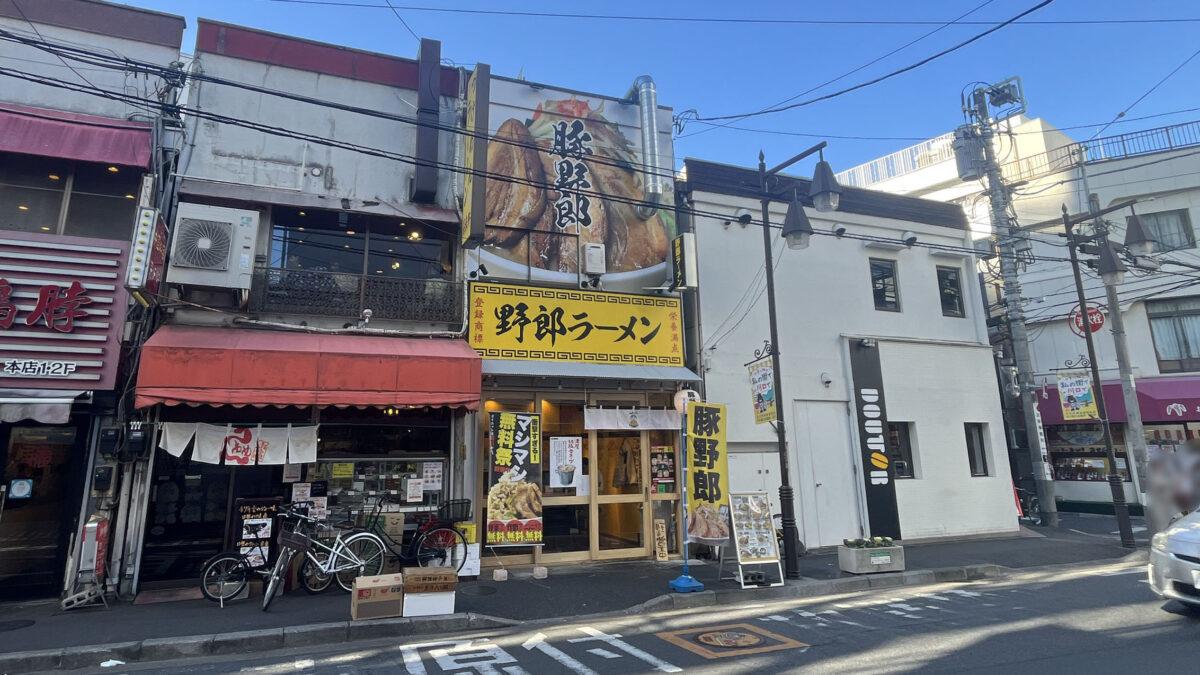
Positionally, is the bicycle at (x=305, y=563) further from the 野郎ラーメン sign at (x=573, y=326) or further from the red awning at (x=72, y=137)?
the red awning at (x=72, y=137)

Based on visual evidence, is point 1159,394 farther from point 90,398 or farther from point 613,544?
point 90,398

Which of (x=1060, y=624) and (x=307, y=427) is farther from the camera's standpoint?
(x=307, y=427)

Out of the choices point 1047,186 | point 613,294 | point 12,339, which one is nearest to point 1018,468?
point 1047,186

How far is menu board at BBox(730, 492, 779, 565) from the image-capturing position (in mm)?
10016

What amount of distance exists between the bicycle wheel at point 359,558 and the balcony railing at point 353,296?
3987mm

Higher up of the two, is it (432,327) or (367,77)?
(367,77)

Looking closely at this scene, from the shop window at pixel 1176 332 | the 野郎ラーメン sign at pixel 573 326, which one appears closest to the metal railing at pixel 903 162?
the shop window at pixel 1176 332

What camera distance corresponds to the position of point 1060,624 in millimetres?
7434

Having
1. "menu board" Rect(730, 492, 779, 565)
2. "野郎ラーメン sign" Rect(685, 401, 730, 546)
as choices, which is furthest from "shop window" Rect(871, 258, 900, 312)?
"menu board" Rect(730, 492, 779, 565)

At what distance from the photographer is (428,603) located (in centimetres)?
797

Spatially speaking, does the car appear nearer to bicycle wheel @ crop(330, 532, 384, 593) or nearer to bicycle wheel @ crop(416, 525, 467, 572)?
bicycle wheel @ crop(416, 525, 467, 572)

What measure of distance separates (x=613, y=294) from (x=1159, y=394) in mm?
18044

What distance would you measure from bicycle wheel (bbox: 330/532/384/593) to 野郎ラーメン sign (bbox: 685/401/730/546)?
5.25 m

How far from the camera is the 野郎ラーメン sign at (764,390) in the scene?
35.1 ft
